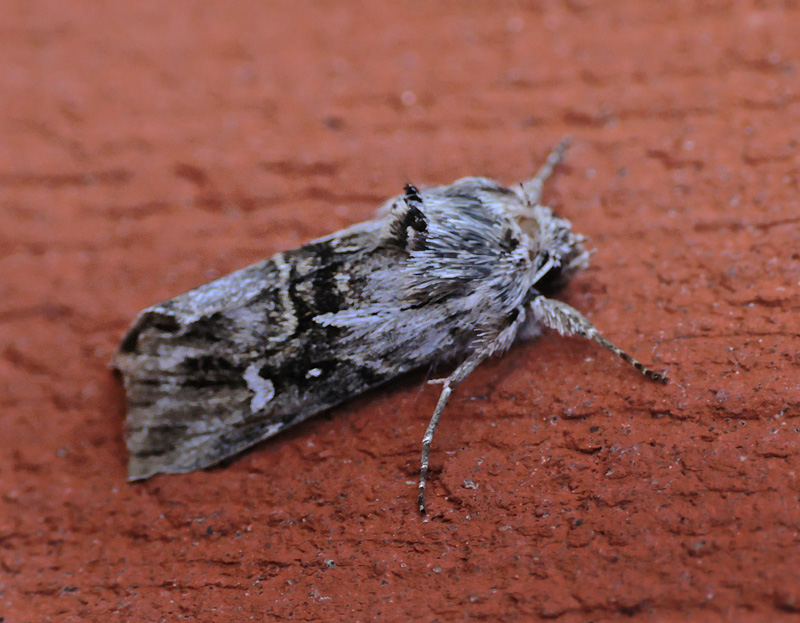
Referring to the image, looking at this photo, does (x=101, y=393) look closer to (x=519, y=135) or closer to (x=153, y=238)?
(x=153, y=238)

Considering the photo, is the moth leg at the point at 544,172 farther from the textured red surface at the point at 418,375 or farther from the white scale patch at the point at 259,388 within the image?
the white scale patch at the point at 259,388

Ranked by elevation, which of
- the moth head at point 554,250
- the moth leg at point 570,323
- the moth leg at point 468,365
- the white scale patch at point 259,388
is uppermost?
the moth head at point 554,250

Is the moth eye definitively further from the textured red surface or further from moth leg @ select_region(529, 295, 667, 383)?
the textured red surface

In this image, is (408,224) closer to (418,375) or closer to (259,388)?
(418,375)

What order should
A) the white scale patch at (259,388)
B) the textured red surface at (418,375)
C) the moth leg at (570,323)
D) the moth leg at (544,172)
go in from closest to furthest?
the textured red surface at (418,375) → the moth leg at (570,323) → the white scale patch at (259,388) → the moth leg at (544,172)

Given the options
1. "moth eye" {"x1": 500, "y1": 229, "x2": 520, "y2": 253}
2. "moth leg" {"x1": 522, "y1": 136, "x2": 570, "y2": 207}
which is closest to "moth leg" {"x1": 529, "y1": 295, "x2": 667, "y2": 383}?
"moth eye" {"x1": 500, "y1": 229, "x2": 520, "y2": 253}

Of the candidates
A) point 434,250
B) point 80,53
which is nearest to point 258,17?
point 80,53

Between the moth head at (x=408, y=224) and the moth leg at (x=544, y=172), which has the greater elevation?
the moth leg at (x=544, y=172)

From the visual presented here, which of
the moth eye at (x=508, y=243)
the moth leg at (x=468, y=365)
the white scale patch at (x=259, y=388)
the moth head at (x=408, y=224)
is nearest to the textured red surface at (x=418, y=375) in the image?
the moth leg at (x=468, y=365)

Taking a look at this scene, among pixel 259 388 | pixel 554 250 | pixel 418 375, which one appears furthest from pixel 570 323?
pixel 259 388
